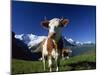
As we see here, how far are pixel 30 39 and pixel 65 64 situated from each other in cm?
46

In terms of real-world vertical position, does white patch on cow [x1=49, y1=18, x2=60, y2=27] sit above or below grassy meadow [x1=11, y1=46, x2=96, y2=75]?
above

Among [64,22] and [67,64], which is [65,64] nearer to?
[67,64]

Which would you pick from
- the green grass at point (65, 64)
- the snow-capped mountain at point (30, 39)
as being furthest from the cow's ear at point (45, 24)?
the green grass at point (65, 64)

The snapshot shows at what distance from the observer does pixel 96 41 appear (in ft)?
8.21

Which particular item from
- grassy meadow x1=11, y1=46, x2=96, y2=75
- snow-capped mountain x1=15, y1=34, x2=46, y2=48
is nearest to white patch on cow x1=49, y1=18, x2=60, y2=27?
snow-capped mountain x1=15, y1=34, x2=46, y2=48

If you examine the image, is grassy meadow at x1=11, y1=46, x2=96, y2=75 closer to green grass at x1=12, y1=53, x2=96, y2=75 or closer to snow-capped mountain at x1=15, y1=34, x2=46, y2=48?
green grass at x1=12, y1=53, x2=96, y2=75

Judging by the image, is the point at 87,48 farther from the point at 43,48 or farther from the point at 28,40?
the point at 28,40

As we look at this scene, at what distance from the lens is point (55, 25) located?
2350mm

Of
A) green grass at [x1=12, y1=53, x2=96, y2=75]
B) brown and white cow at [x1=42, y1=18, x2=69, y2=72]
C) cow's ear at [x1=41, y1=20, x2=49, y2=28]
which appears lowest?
green grass at [x1=12, y1=53, x2=96, y2=75]

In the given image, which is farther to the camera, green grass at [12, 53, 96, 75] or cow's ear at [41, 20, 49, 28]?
cow's ear at [41, 20, 49, 28]

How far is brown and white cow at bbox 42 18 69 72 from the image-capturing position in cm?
231

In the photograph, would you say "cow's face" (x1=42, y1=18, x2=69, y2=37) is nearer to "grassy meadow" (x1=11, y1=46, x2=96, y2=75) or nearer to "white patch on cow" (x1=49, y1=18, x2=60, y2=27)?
"white patch on cow" (x1=49, y1=18, x2=60, y2=27)

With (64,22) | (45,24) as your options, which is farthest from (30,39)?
(64,22)

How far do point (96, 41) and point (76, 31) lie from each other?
0.88 feet
